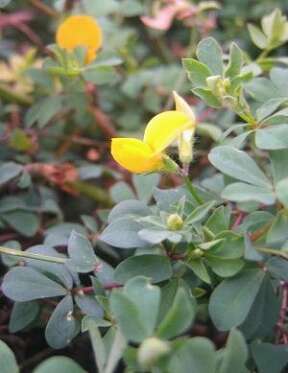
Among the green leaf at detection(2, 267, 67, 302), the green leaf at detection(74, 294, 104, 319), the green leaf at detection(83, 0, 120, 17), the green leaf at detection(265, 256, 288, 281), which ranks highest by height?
the green leaf at detection(83, 0, 120, 17)

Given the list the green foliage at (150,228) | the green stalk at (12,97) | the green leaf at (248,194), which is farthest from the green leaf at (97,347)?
the green stalk at (12,97)

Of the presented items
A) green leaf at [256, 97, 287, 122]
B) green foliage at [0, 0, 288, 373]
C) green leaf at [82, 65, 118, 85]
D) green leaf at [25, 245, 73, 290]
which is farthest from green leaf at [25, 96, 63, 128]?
green leaf at [256, 97, 287, 122]

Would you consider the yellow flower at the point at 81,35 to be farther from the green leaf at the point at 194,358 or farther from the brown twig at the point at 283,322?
the green leaf at the point at 194,358

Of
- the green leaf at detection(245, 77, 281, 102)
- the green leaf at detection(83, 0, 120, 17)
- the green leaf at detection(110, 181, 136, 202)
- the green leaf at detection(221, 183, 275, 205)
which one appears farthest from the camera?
the green leaf at detection(83, 0, 120, 17)

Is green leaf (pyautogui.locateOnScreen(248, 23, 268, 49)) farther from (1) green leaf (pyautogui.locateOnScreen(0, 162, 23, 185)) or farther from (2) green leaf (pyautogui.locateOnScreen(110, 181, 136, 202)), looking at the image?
(1) green leaf (pyautogui.locateOnScreen(0, 162, 23, 185))

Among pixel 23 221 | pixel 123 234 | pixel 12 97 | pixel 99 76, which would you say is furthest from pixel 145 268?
pixel 12 97

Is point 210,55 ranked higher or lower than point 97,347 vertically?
higher

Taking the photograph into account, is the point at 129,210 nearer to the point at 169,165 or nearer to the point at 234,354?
the point at 169,165
